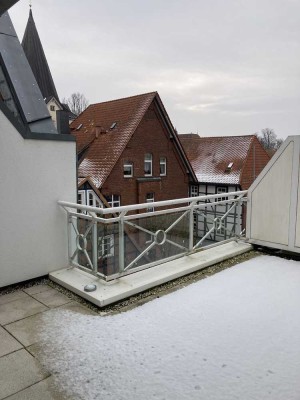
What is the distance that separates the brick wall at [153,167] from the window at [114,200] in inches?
11.3

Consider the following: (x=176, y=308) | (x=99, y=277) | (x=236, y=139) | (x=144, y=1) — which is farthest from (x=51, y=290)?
(x=236, y=139)

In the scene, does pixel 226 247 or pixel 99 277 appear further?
pixel 226 247

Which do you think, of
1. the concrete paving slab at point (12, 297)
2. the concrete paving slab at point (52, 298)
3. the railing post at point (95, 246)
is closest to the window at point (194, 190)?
the railing post at point (95, 246)

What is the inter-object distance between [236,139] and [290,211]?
81.9 ft

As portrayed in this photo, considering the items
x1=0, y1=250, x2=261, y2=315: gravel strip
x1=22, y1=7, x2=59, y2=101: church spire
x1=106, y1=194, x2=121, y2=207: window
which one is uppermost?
x1=22, y1=7, x2=59, y2=101: church spire

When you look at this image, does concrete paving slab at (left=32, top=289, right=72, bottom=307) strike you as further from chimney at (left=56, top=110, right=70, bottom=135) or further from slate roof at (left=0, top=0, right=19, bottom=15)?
slate roof at (left=0, top=0, right=19, bottom=15)

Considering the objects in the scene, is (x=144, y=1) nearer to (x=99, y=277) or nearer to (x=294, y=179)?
(x=294, y=179)

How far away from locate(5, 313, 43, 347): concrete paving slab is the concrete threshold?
20.1 inches

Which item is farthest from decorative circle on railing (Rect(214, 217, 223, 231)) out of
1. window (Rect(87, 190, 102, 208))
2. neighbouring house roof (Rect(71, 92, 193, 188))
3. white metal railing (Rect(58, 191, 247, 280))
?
neighbouring house roof (Rect(71, 92, 193, 188))

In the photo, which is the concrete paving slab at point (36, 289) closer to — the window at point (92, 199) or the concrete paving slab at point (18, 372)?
the concrete paving slab at point (18, 372)

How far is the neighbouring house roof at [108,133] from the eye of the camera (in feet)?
70.6

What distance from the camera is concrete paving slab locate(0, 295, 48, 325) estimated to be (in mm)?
2797

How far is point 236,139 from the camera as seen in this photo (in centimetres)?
2802

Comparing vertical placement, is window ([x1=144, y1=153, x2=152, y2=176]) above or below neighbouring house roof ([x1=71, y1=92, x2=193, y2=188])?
below
